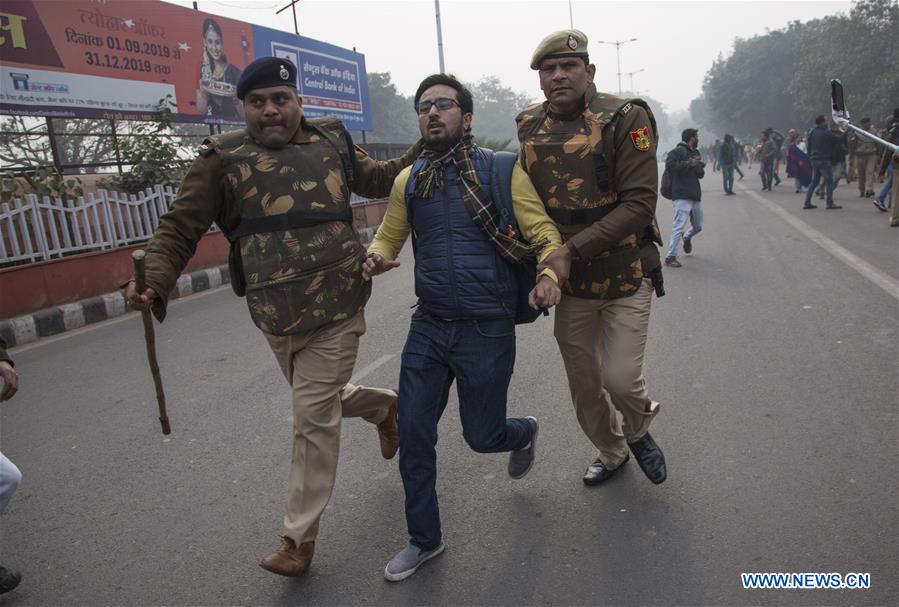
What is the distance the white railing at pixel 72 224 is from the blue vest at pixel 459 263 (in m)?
6.91

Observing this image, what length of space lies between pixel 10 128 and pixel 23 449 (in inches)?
442

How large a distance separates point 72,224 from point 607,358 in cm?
797

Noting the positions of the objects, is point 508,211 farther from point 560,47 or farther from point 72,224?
point 72,224

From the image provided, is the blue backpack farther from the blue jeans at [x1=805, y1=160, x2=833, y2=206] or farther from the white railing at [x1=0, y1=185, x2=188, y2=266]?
the blue jeans at [x1=805, y1=160, x2=833, y2=206]

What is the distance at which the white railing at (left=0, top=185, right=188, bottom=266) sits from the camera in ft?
26.7

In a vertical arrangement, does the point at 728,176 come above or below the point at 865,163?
below

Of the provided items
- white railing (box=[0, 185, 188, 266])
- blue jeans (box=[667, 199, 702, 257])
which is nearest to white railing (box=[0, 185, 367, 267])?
white railing (box=[0, 185, 188, 266])

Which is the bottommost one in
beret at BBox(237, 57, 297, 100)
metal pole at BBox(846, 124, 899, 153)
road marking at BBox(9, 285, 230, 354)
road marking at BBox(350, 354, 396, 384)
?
road marking at BBox(350, 354, 396, 384)

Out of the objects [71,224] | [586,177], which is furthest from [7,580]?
[71,224]

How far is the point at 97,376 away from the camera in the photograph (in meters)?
5.71

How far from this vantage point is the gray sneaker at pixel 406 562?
2.62 m

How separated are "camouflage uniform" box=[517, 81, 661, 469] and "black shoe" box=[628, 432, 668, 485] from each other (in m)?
0.05

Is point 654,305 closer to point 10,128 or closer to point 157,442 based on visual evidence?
point 157,442

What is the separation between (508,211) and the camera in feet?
8.89
